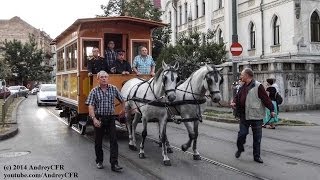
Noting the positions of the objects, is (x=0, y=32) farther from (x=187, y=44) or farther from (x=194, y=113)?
(x=194, y=113)

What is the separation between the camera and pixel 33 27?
98.1 m

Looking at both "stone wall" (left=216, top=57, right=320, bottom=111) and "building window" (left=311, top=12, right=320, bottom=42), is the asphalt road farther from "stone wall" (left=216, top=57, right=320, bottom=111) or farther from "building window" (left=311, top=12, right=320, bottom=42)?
"building window" (left=311, top=12, right=320, bottom=42)

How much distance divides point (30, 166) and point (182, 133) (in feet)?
21.0

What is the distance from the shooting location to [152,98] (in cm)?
1014

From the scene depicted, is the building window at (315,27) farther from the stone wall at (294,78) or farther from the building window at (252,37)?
the stone wall at (294,78)

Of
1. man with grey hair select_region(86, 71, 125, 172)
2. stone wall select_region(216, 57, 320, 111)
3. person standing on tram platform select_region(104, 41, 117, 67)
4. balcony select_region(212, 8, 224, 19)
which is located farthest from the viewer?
balcony select_region(212, 8, 224, 19)

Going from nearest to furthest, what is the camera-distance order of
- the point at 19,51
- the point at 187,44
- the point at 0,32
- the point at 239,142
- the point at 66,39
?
the point at 239,142
the point at 66,39
the point at 187,44
the point at 19,51
the point at 0,32

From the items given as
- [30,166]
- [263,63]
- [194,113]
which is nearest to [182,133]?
[194,113]

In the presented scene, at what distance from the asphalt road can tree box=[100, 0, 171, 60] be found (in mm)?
21520

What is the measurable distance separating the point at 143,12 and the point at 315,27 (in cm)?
1306

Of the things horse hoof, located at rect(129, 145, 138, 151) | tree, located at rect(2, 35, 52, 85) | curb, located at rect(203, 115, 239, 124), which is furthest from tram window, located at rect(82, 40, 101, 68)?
tree, located at rect(2, 35, 52, 85)

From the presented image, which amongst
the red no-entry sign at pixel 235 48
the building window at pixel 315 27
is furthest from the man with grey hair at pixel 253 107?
the building window at pixel 315 27

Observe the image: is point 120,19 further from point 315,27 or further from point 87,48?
point 315,27

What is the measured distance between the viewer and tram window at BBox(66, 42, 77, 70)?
14364mm
